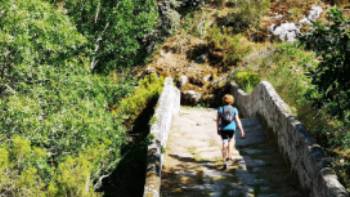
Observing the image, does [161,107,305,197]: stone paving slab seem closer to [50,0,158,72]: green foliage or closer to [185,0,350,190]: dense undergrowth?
[185,0,350,190]: dense undergrowth

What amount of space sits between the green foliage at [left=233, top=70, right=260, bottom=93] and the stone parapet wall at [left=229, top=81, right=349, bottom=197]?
422cm

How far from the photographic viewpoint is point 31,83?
354 inches

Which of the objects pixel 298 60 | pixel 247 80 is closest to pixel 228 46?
pixel 298 60

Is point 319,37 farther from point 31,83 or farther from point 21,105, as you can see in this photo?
point 31,83

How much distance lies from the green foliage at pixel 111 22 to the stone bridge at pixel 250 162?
4619 millimetres

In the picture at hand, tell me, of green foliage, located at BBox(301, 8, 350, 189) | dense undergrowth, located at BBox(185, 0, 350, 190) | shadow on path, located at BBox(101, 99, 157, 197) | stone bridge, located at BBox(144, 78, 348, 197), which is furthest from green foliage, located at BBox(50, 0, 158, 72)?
green foliage, located at BBox(301, 8, 350, 189)

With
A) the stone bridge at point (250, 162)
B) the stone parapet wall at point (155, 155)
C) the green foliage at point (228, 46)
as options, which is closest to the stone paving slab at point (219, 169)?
the stone bridge at point (250, 162)

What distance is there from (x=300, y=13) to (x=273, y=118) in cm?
1398

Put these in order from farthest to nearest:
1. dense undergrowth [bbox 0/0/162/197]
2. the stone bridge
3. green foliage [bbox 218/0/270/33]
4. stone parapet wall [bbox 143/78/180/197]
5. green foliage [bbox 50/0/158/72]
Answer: green foliage [bbox 218/0/270/33]
green foliage [bbox 50/0/158/72]
the stone bridge
stone parapet wall [bbox 143/78/180/197]
dense undergrowth [bbox 0/0/162/197]

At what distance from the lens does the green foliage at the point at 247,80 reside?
55.7ft

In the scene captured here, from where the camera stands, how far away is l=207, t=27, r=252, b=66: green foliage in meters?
20.5

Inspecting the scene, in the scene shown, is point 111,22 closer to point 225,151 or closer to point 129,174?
point 129,174

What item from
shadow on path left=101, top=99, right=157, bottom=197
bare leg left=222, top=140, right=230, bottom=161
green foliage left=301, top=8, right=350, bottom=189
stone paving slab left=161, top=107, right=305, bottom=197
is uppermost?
green foliage left=301, top=8, right=350, bottom=189

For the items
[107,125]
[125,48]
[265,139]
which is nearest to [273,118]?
[265,139]
